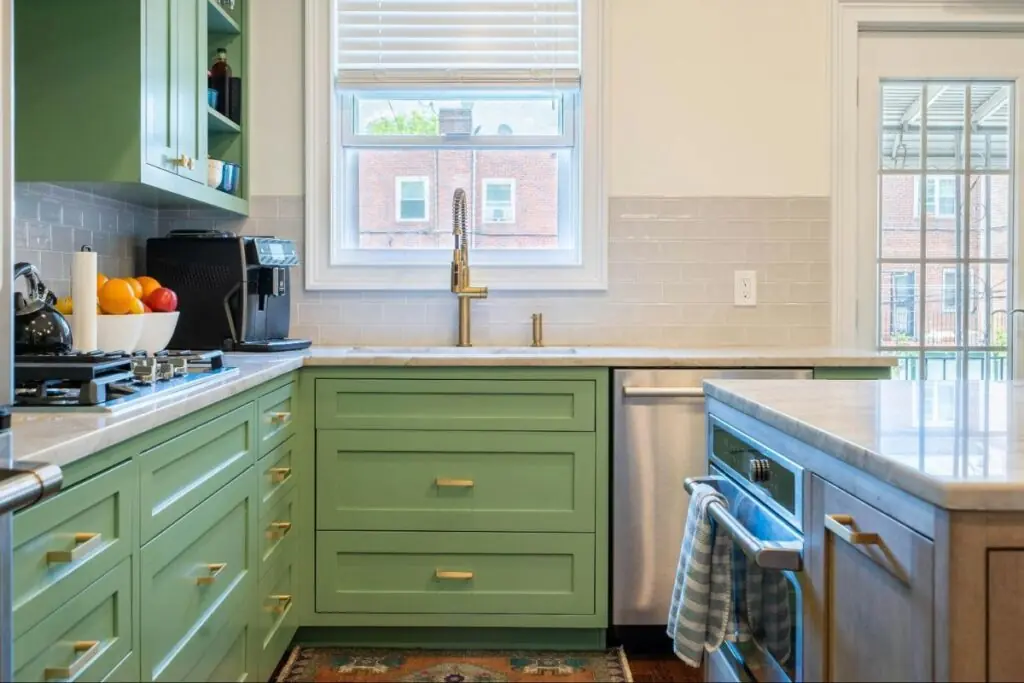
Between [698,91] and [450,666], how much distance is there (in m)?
2.09

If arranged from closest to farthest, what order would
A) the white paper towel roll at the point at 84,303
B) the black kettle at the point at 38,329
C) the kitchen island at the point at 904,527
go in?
1. the kitchen island at the point at 904,527
2. the black kettle at the point at 38,329
3. the white paper towel roll at the point at 84,303

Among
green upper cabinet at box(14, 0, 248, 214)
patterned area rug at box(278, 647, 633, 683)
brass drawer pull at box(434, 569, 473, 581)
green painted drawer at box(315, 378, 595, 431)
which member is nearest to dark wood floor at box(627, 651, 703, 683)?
patterned area rug at box(278, 647, 633, 683)

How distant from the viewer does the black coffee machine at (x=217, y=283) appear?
2.65m

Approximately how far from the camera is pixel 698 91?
313 cm

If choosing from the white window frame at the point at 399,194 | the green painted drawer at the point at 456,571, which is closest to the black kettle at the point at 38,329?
the green painted drawer at the point at 456,571

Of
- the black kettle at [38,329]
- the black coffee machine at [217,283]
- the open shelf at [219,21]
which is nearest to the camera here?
the black kettle at [38,329]

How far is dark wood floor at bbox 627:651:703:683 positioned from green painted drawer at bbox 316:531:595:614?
0.21 meters

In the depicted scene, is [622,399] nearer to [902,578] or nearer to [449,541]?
[449,541]

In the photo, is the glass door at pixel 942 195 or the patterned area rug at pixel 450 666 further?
the glass door at pixel 942 195

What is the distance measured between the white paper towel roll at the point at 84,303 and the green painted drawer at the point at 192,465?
0.35m

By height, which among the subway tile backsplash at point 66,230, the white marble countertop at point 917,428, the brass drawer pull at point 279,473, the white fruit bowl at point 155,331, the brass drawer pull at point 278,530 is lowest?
the brass drawer pull at point 278,530

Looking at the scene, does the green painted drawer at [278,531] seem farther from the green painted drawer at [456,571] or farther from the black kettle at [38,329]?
the black kettle at [38,329]

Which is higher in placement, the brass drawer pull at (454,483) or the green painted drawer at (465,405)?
the green painted drawer at (465,405)

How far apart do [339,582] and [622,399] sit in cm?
97
